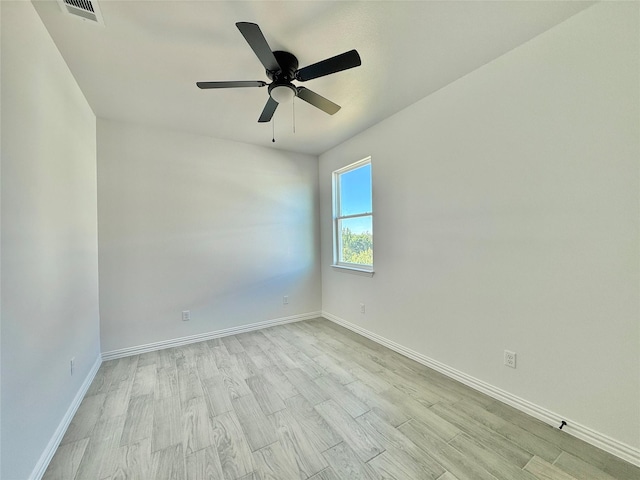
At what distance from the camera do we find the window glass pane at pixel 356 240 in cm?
335

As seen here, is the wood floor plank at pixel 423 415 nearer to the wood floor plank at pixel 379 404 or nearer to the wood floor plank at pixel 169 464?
the wood floor plank at pixel 379 404

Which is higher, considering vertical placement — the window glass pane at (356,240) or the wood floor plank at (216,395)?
→ the window glass pane at (356,240)

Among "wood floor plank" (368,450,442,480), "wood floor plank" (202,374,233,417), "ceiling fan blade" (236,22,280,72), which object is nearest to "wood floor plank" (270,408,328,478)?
"wood floor plank" (368,450,442,480)

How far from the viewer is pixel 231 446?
1552 millimetres

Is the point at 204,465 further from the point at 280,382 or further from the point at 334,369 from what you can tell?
the point at 334,369

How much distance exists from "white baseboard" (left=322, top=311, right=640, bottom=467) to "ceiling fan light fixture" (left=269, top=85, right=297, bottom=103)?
2623 mm

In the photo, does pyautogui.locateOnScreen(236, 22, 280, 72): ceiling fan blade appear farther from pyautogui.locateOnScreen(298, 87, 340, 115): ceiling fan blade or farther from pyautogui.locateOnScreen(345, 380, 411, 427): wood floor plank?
pyautogui.locateOnScreen(345, 380, 411, 427): wood floor plank

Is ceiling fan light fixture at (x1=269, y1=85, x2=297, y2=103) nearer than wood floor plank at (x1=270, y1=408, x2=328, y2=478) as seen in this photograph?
No

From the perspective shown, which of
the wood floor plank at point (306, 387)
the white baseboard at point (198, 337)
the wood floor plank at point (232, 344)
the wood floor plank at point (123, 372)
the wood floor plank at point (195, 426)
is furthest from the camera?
the wood floor plank at point (232, 344)

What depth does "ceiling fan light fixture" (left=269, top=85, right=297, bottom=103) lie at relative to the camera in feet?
6.05

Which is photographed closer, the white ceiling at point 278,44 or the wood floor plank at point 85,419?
the white ceiling at point 278,44

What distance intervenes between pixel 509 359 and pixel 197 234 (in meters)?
3.36

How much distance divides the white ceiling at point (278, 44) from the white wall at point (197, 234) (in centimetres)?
66

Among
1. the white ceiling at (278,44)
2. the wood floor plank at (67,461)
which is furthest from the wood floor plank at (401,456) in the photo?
the white ceiling at (278,44)
